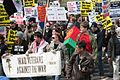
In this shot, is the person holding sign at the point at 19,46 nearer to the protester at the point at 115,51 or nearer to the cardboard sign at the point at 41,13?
the protester at the point at 115,51

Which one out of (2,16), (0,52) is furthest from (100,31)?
(0,52)

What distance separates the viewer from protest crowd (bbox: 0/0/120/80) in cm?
941

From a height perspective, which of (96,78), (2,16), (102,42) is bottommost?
(96,78)

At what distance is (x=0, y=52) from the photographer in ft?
37.5

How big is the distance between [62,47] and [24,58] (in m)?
1.00

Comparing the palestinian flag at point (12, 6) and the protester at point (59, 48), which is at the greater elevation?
the palestinian flag at point (12, 6)

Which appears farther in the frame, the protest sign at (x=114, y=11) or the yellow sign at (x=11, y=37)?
the protest sign at (x=114, y=11)

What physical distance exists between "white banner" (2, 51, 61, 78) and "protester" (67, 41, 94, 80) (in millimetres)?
1187

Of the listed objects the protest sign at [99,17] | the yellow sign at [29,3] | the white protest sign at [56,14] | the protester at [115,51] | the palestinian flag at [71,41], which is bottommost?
the protester at [115,51]

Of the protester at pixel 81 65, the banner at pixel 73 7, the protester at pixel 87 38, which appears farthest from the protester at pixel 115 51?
the banner at pixel 73 7

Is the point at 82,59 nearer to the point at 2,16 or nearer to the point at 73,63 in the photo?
the point at 73,63

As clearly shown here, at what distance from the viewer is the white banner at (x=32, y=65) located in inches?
413

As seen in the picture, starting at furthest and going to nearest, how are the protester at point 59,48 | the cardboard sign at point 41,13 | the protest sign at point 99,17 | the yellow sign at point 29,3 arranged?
the yellow sign at point 29,3, the cardboard sign at point 41,13, the protest sign at point 99,17, the protester at point 59,48

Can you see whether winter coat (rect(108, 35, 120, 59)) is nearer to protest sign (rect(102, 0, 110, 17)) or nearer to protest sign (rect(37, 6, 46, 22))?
protest sign (rect(102, 0, 110, 17))
